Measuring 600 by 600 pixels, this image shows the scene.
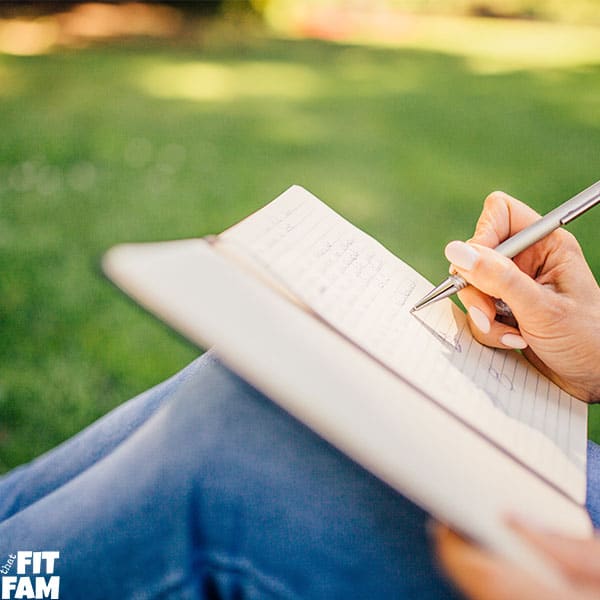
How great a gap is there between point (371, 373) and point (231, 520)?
0.53 feet

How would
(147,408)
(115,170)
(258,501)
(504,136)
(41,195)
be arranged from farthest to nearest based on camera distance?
(504,136) < (115,170) < (41,195) < (147,408) < (258,501)

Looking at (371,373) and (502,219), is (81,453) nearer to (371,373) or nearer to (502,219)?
(371,373)

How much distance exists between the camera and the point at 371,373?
0.53 metres

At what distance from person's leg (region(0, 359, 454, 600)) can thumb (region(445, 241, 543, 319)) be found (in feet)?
0.85

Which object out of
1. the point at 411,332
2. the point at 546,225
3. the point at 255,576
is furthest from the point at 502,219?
the point at 255,576

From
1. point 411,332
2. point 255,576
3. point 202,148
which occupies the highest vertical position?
point 411,332

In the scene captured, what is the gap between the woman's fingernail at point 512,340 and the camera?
0.76 meters

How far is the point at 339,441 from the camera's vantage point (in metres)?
0.47

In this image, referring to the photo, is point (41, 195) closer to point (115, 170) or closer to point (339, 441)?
point (115, 170)

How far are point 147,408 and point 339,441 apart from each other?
0.38 meters

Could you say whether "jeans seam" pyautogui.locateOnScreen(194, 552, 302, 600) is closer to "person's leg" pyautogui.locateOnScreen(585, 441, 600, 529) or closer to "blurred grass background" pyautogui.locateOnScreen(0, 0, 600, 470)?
"person's leg" pyautogui.locateOnScreen(585, 441, 600, 529)

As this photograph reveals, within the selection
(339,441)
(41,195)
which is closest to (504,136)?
(41,195)

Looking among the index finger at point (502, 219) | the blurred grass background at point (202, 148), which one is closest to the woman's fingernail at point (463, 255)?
the index finger at point (502, 219)
